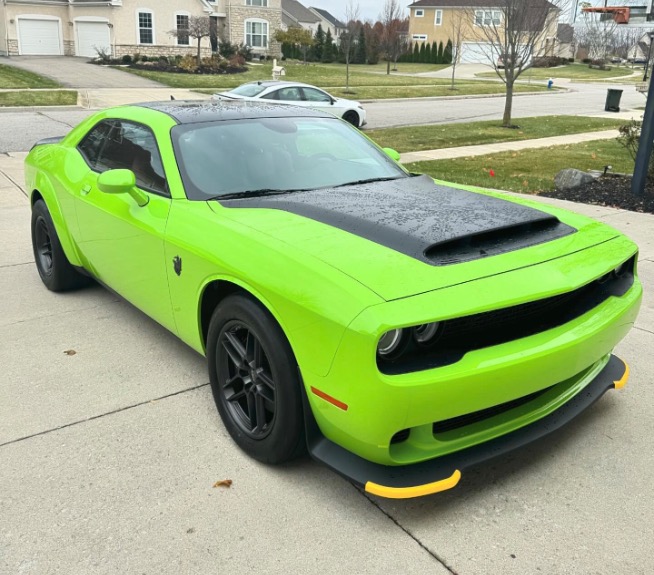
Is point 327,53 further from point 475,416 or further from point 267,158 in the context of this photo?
point 475,416

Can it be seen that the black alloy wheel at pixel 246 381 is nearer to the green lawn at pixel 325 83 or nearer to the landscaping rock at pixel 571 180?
the landscaping rock at pixel 571 180

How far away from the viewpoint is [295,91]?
17.4 metres

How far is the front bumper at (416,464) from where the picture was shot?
2.40 meters

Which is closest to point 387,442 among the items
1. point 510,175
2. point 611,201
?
point 611,201

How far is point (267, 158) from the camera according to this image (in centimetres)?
379

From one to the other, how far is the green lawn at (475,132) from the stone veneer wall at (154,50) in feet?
91.3

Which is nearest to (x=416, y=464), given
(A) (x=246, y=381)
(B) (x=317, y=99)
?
(A) (x=246, y=381)

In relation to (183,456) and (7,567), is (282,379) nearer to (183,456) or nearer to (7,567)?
(183,456)

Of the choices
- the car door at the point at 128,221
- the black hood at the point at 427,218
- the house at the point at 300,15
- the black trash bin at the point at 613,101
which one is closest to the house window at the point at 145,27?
the black trash bin at the point at 613,101

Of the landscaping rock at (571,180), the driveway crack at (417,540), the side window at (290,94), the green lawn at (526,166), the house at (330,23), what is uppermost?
the house at (330,23)

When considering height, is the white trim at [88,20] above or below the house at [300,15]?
below

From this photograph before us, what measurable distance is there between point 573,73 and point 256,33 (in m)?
27.9

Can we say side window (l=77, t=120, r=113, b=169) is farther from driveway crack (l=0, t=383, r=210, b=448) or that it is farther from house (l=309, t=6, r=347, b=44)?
house (l=309, t=6, r=347, b=44)

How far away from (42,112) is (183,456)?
1856 cm
